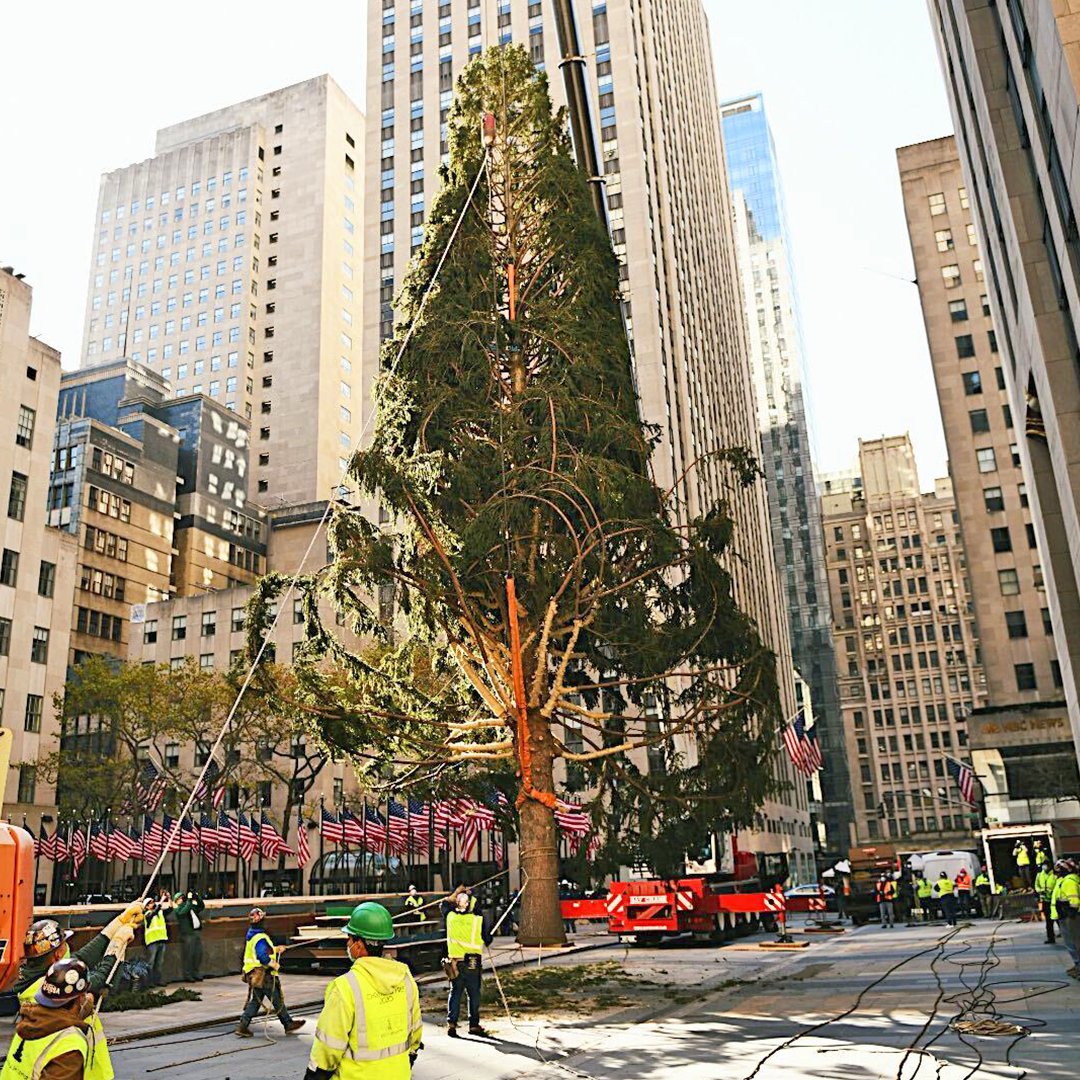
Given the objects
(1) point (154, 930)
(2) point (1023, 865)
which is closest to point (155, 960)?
(1) point (154, 930)

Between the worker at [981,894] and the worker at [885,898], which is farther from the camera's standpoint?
the worker at [981,894]

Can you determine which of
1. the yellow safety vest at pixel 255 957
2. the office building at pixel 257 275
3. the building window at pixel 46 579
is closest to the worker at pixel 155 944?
the yellow safety vest at pixel 255 957

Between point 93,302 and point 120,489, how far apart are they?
56722mm

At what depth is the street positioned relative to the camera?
33.6 feet

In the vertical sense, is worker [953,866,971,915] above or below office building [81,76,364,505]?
below

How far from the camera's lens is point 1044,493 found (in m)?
28.3

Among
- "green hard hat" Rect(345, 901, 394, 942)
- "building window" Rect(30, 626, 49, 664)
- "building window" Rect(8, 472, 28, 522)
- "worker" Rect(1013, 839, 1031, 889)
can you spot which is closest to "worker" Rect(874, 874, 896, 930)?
"worker" Rect(1013, 839, 1031, 889)

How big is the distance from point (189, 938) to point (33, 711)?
4102cm

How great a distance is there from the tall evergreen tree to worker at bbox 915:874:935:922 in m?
15.2

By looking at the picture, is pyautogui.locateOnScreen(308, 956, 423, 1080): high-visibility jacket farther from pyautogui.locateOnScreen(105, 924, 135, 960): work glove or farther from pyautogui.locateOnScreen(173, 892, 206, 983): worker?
pyautogui.locateOnScreen(173, 892, 206, 983): worker

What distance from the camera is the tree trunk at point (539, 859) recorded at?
70.2 feet

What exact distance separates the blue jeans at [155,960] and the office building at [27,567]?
126ft

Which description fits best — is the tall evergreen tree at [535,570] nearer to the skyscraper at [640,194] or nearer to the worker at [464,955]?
the worker at [464,955]

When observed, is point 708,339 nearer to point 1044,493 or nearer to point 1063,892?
point 1044,493
